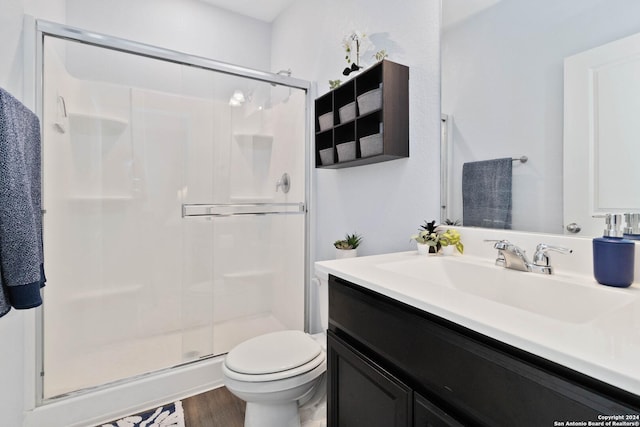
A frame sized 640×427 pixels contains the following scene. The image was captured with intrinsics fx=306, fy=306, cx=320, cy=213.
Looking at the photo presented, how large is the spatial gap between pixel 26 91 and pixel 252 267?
143cm

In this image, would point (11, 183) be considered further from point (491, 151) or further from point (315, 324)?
point (315, 324)

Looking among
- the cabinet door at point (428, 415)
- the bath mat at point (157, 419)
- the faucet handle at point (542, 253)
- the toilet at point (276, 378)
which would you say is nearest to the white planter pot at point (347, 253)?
the toilet at point (276, 378)

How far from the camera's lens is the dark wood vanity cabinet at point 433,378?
17.6 inches

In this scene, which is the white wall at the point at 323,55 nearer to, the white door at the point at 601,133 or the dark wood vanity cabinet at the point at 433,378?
the white door at the point at 601,133

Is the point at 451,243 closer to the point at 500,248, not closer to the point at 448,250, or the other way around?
the point at 448,250

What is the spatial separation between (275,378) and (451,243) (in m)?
0.86

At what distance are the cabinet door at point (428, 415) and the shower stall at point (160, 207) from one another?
59.0 inches

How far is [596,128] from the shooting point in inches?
33.1

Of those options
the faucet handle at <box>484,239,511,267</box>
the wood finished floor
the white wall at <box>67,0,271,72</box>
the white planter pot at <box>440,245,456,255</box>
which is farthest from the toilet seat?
the white wall at <box>67,0,271,72</box>

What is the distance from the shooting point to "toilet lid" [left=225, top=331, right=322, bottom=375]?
123cm

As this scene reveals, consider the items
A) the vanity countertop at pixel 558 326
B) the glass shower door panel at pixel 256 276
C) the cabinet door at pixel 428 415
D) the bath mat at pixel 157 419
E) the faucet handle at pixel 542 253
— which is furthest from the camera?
the glass shower door panel at pixel 256 276

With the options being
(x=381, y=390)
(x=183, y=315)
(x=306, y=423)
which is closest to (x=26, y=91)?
(x=183, y=315)

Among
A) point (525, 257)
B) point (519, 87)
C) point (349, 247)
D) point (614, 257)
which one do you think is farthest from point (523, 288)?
point (349, 247)

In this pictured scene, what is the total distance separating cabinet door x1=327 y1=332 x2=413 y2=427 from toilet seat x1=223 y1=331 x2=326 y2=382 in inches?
11.2
